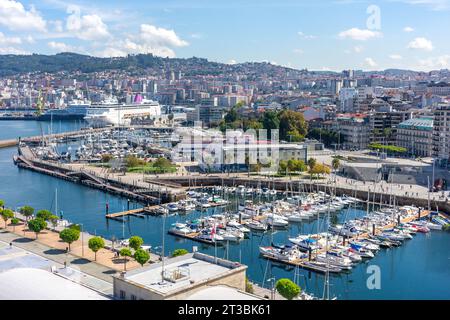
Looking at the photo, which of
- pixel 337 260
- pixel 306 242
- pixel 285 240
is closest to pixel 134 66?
pixel 285 240

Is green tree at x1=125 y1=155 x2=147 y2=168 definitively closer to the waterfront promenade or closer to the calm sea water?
the calm sea water

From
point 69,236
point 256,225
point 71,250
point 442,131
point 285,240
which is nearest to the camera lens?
point 69,236

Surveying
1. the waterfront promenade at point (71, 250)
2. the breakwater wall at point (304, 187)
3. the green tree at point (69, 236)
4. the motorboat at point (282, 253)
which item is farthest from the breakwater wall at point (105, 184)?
the green tree at point (69, 236)

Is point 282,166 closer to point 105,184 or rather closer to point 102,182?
point 105,184

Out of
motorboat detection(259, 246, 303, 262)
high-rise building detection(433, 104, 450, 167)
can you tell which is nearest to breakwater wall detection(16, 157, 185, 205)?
motorboat detection(259, 246, 303, 262)
